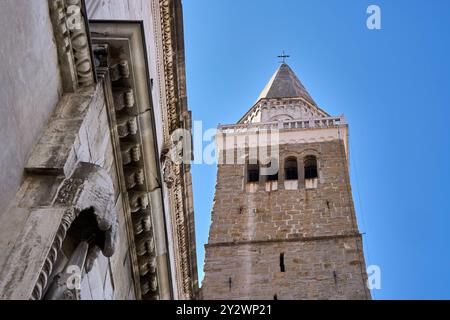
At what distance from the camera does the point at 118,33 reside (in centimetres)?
780

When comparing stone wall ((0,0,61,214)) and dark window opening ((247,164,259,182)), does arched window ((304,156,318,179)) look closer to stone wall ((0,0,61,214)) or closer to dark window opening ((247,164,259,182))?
dark window opening ((247,164,259,182))

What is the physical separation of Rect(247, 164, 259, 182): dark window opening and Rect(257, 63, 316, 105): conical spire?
19.7 feet

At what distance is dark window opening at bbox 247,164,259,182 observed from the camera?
2761 cm

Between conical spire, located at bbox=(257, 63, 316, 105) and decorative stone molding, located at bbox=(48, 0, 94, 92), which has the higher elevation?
conical spire, located at bbox=(257, 63, 316, 105)

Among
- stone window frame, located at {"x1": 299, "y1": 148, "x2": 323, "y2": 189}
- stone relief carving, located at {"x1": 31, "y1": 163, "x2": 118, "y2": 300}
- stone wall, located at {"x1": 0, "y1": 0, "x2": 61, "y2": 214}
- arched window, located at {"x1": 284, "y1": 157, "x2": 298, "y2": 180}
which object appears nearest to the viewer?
stone wall, located at {"x1": 0, "y1": 0, "x2": 61, "y2": 214}

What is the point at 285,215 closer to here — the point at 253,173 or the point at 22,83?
the point at 253,173

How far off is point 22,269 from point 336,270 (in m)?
18.0

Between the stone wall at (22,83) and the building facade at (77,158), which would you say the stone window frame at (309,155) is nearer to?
the building facade at (77,158)

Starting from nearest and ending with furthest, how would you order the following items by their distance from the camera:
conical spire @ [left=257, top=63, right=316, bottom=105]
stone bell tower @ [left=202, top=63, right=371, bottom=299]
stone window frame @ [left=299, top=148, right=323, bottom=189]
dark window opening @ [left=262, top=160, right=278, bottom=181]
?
stone bell tower @ [left=202, top=63, right=371, bottom=299], stone window frame @ [left=299, top=148, right=323, bottom=189], dark window opening @ [left=262, top=160, right=278, bottom=181], conical spire @ [left=257, top=63, right=316, bottom=105]

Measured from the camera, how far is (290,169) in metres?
28.0

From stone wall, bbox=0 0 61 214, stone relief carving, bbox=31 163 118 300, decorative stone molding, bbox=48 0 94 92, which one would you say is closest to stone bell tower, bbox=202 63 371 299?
stone relief carving, bbox=31 163 118 300

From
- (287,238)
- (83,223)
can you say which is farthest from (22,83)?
(287,238)

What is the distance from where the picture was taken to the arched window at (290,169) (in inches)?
1086

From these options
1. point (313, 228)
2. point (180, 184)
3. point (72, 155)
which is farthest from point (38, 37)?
point (313, 228)
